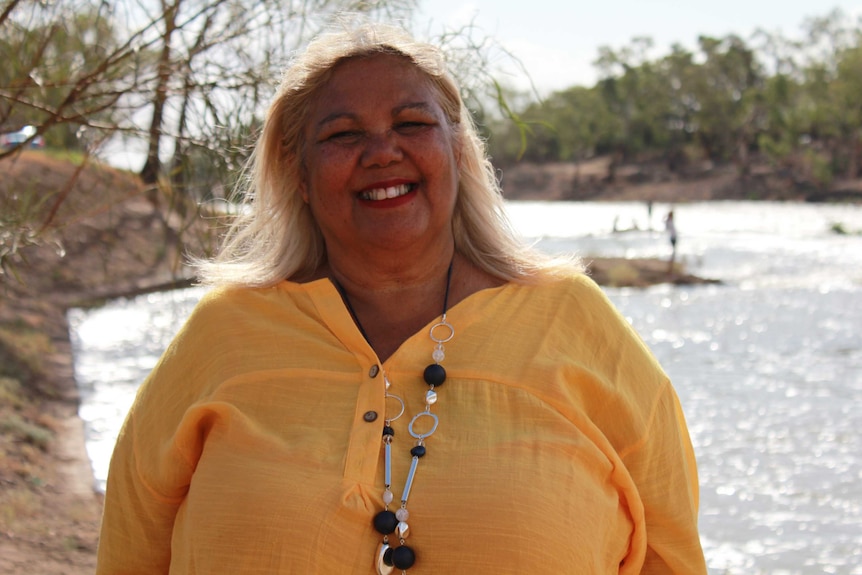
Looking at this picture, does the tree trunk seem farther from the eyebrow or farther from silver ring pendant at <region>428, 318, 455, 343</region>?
silver ring pendant at <region>428, 318, 455, 343</region>

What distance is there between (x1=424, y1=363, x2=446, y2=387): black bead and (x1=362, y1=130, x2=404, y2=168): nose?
0.41m

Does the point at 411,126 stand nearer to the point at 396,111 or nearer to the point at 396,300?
the point at 396,111

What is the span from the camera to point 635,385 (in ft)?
6.38

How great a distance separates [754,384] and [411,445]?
11421mm

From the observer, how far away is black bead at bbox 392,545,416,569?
1.72m

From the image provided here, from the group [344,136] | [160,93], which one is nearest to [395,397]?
[344,136]

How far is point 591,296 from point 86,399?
8.48 metres

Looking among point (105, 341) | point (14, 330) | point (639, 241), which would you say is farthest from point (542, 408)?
point (639, 241)

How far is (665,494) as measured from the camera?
1.92 metres

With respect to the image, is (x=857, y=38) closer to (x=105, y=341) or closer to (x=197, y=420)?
(x=105, y=341)

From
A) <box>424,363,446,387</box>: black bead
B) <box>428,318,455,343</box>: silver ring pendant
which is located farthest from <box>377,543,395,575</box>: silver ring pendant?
<box>428,318,455,343</box>: silver ring pendant

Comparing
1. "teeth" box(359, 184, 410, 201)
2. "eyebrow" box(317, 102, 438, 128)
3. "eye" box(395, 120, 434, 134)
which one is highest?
"eyebrow" box(317, 102, 438, 128)

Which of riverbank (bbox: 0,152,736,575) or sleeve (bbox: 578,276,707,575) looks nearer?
sleeve (bbox: 578,276,707,575)

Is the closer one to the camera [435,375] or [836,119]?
[435,375]
